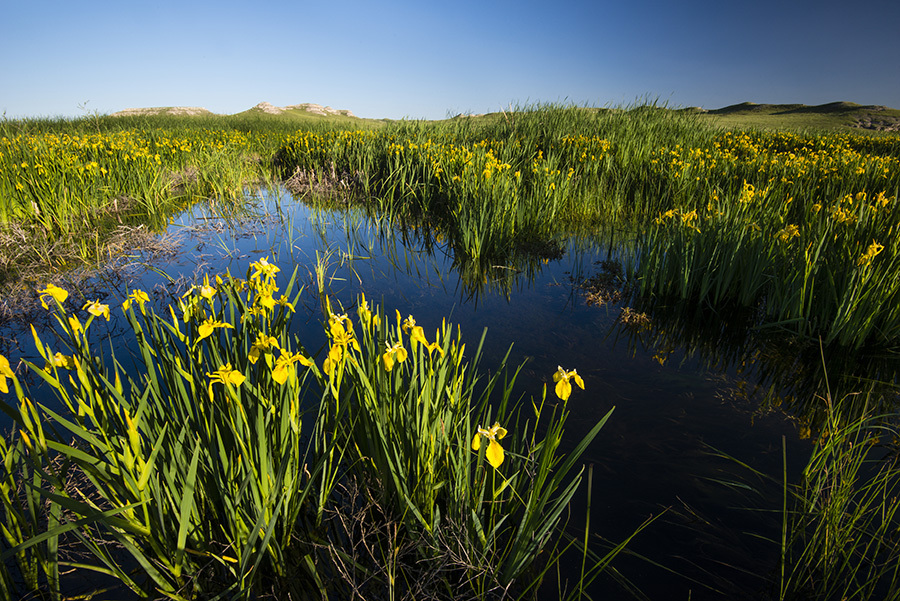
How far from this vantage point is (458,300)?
342 cm

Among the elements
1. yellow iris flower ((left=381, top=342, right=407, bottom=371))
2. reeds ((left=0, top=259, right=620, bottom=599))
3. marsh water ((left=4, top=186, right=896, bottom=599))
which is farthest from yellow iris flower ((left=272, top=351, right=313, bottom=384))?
marsh water ((left=4, top=186, right=896, bottom=599))

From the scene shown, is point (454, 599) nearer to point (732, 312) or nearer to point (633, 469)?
point (633, 469)

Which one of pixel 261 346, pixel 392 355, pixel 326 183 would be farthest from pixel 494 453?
pixel 326 183

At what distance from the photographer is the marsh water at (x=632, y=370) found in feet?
5.07

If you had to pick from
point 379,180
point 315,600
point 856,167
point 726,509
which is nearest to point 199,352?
point 315,600

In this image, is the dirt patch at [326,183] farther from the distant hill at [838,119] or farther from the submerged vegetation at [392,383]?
the distant hill at [838,119]

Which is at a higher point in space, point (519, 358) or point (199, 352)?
point (199, 352)

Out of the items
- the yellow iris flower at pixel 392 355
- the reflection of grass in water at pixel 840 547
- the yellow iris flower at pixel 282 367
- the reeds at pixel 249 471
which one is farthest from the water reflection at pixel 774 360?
the yellow iris flower at pixel 282 367

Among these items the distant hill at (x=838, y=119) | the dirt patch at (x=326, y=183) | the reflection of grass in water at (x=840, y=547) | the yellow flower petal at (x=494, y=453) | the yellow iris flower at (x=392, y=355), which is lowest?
the reflection of grass in water at (x=840, y=547)

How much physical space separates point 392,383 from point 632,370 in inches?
69.9

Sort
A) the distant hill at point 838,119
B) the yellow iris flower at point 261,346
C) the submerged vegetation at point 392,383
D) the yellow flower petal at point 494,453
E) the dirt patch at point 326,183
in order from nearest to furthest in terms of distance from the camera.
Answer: the yellow flower petal at point 494,453
the yellow iris flower at point 261,346
the submerged vegetation at point 392,383
the dirt patch at point 326,183
the distant hill at point 838,119

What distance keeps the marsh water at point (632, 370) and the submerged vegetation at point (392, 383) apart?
0.24 ft

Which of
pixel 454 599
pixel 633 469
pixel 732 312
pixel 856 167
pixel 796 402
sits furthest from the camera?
pixel 856 167

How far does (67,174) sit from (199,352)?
5444 mm
